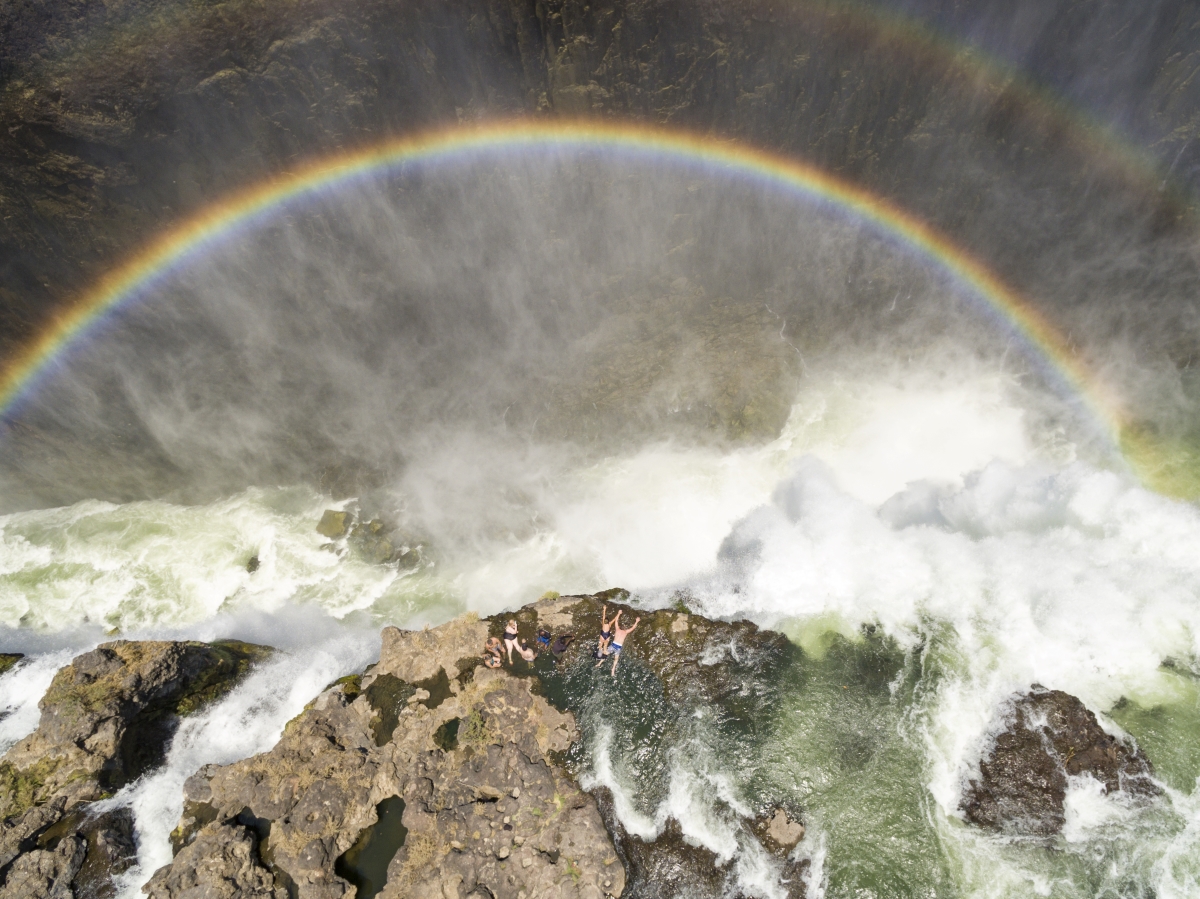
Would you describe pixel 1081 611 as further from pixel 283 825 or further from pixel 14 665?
pixel 14 665

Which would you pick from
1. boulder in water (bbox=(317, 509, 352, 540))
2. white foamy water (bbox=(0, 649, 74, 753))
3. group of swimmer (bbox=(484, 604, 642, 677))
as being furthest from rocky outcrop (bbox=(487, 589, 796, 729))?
white foamy water (bbox=(0, 649, 74, 753))

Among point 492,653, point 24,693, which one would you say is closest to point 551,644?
point 492,653

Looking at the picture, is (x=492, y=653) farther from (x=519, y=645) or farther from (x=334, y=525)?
(x=334, y=525)

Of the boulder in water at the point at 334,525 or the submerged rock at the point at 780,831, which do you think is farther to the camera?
the boulder in water at the point at 334,525

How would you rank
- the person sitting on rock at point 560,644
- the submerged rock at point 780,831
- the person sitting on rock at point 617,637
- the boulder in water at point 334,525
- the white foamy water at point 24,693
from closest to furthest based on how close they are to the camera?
the submerged rock at point 780,831
the person sitting on rock at point 617,637
the person sitting on rock at point 560,644
the white foamy water at point 24,693
the boulder in water at point 334,525

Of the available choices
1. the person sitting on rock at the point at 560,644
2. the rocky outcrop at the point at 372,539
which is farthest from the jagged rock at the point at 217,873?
the rocky outcrop at the point at 372,539

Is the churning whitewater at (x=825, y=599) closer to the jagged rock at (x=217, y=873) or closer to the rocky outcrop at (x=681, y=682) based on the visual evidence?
the rocky outcrop at (x=681, y=682)

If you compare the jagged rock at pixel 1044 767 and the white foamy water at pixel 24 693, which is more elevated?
the jagged rock at pixel 1044 767

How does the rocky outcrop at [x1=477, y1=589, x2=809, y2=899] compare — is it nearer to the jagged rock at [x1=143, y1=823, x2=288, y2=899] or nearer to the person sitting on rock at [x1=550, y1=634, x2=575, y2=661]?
the person sitting on rock at [x1=550, y1=634, x2=575, y2=661]
